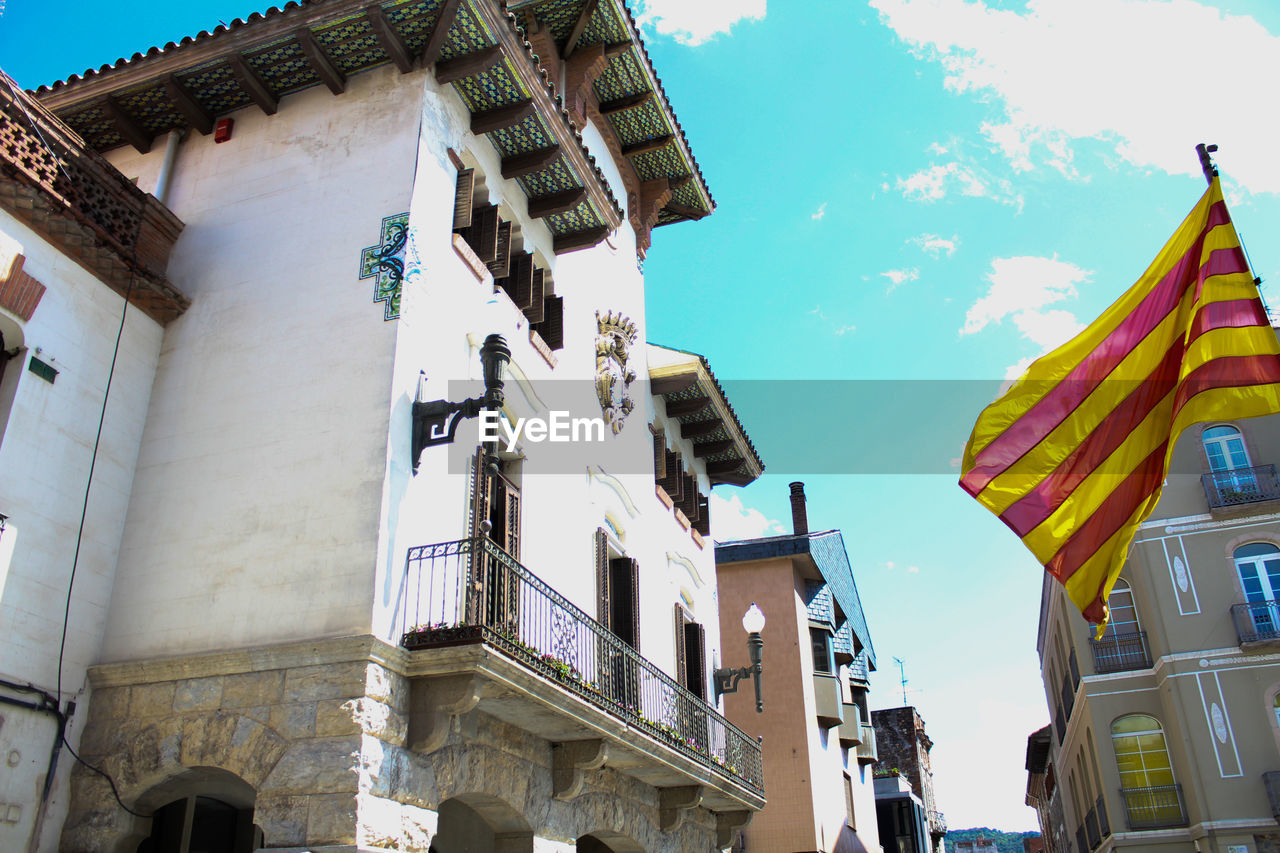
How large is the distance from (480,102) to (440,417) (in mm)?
4500

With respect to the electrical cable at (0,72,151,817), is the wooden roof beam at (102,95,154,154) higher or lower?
higher

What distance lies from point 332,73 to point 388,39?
91 centimetres

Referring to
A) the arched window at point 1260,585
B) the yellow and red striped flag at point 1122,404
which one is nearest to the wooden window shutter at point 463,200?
the yellow and red striped flag at point 1122,404

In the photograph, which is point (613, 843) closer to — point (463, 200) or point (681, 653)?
point (681, 653)

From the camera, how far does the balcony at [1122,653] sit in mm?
26094

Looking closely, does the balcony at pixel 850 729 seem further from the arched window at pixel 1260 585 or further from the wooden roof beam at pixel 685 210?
the wooden roof beam at pixel 685 210

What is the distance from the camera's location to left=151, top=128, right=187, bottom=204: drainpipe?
12202 mm

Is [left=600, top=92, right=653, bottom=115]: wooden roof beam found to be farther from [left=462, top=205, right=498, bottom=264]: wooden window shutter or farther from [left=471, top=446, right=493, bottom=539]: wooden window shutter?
[left=471, top=446, right=493, bottom=539]: wooden window shutter

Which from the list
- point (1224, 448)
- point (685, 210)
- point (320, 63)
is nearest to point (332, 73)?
point (320, 63)

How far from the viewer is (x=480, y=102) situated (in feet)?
40.3

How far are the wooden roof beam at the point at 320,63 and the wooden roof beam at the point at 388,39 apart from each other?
0.64 metres

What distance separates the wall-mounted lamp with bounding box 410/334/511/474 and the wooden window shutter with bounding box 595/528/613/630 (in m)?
4.70

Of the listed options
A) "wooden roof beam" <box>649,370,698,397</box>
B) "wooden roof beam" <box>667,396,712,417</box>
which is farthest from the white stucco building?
"wooden roof beam" <box>667,396,712,417</box>

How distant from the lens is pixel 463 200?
11.7 m
